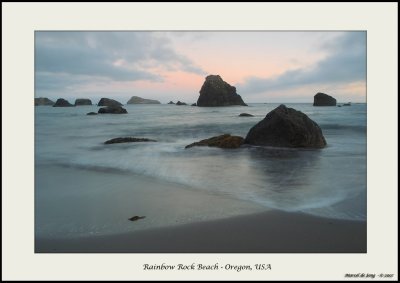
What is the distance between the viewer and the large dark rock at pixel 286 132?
9.81 meters

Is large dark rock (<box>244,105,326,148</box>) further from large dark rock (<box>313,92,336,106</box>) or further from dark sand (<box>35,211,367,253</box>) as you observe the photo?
large dark rock (<box>313,92,336,106</box>)

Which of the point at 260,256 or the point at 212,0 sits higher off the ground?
the point at 212,0

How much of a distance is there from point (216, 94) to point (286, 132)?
54.2 m

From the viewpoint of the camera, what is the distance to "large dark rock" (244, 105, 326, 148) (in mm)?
9812

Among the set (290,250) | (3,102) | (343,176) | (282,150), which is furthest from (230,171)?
(3,102)

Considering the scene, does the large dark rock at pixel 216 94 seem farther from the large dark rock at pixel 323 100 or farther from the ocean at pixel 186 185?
the ocean at pixel 186 185

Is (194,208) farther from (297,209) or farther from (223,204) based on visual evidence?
(297,209)

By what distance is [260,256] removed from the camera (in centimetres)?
354

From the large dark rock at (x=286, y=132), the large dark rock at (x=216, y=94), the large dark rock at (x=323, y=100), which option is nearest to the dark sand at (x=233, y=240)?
the large dark rock at (x=286, y=132)

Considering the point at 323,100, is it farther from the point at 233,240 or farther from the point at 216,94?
the point at 233,240

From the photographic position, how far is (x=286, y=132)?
9.91m

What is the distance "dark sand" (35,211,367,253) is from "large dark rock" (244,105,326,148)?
5718 millimetres

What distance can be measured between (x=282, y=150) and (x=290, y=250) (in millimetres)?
5979

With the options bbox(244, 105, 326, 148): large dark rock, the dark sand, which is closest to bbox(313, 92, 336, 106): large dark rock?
bbox(244, 105, 326, 148): large dark rock
